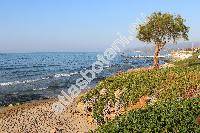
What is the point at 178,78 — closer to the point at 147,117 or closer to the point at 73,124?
the point at 73,124

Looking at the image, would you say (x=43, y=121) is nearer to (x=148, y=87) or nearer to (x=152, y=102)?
(x=148, y=87)

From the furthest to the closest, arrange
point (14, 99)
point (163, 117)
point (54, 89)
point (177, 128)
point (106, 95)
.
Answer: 1. point (54, 89)
2. point (14, 99)
3. point (106, 95)
4. point (163, 117)
5. point (177, 128)

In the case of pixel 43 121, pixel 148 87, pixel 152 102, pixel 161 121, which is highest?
pixel 161 121

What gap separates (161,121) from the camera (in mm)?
17672

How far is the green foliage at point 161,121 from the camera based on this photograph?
16844 mm

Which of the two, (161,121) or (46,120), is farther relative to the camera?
(46,120)

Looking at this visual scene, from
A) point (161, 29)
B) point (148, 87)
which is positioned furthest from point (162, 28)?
point (148, 87)

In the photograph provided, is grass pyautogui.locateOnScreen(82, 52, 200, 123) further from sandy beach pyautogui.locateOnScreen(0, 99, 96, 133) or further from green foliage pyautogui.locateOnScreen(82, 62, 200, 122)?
sandy beach pyautogui.locateOnScreen(0, 99, 96, 133)

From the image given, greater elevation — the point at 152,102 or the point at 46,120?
the point at 152,102

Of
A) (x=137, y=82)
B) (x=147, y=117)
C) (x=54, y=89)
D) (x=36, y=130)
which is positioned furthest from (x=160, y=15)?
(x=147, y=117)

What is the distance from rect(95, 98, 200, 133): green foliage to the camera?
55.3ft

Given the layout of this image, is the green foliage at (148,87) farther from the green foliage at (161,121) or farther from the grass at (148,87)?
the green foliage at (161,121)

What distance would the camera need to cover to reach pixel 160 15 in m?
59.3

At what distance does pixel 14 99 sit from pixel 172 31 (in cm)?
2493
